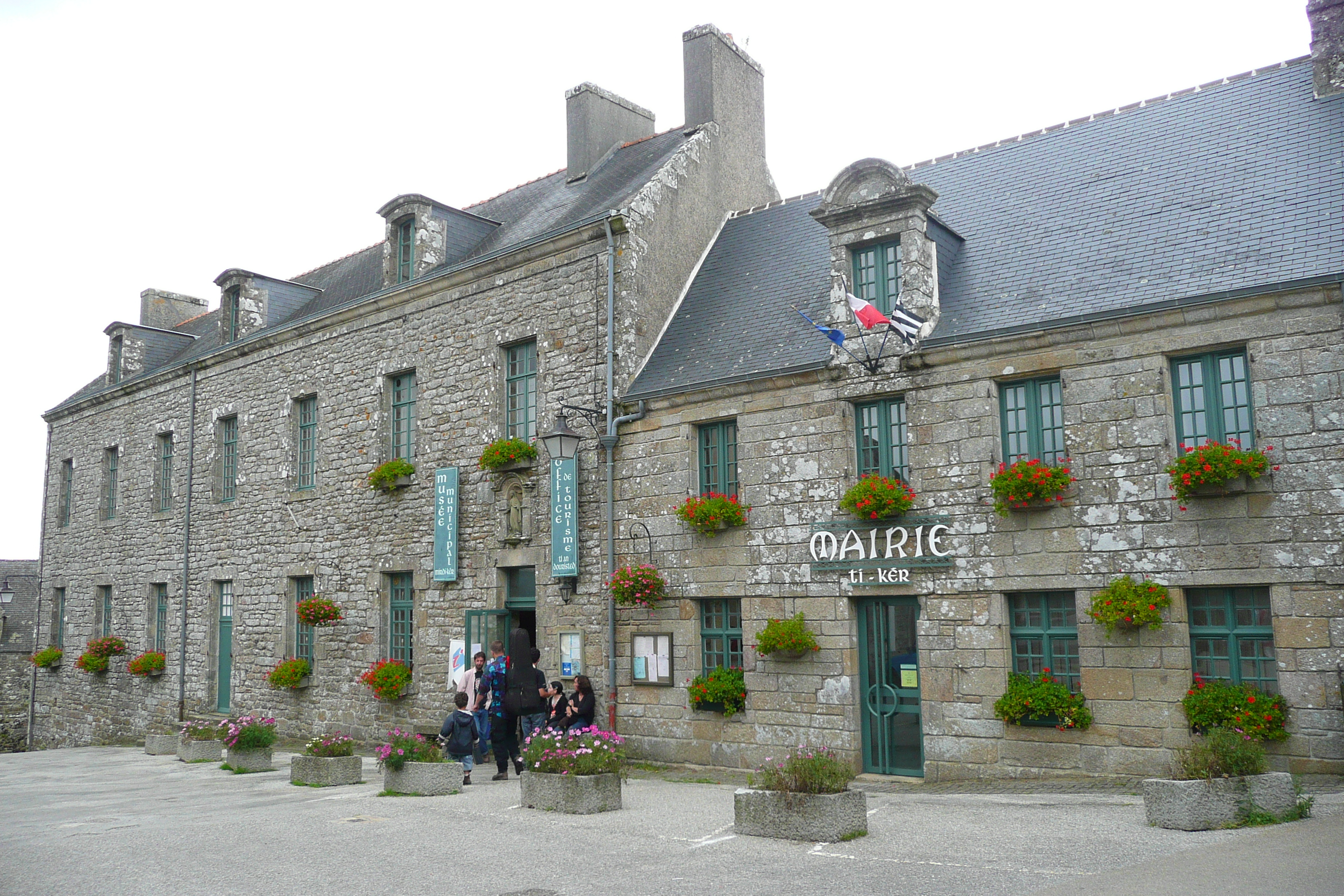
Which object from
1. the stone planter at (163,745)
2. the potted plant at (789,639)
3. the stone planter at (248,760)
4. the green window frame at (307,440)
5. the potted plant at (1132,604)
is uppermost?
the green window frame at (307,440)

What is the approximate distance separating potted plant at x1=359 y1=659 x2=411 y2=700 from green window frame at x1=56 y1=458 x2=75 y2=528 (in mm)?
14348

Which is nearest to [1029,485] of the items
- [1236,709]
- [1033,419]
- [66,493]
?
[1033,419]

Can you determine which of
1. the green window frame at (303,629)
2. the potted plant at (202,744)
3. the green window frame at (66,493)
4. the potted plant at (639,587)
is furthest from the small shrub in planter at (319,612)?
the green window frame at (66,493)

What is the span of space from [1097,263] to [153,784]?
12358 mm

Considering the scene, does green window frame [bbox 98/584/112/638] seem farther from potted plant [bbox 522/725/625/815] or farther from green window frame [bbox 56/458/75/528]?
potted plant [bbox 522/725/625/815]

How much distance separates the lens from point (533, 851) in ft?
25.4

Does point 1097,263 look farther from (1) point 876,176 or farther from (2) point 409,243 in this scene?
(2) point 409,243

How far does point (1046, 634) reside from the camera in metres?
10.4

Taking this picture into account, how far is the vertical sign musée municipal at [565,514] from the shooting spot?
44.5 ft

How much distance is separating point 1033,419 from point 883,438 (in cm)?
163

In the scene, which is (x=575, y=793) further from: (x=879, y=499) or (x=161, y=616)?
(x=161, y=616)

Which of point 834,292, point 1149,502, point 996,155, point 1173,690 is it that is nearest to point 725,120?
point 996,155

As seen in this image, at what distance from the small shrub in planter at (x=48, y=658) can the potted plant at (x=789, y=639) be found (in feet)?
65.9

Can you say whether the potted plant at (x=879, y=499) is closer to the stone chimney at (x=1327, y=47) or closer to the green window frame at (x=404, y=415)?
the stone chimney at (x=1327, y=47)
